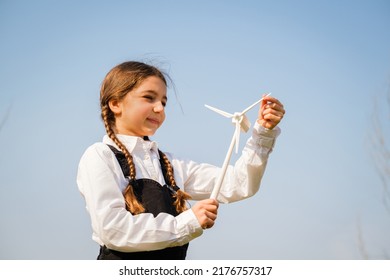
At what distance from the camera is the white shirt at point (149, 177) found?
266 cm

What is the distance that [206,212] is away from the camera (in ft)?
8.81

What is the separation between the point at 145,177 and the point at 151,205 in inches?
8.6

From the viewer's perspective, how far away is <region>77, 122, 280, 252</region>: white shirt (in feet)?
8.73

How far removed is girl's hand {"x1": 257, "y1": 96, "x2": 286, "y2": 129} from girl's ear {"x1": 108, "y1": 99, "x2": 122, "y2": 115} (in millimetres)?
887

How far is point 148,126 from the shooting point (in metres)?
3.23

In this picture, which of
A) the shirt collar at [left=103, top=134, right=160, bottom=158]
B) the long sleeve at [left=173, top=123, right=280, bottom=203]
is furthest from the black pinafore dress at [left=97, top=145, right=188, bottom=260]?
the long sleeve at [left=173, top=123, right=280, bottom=203]

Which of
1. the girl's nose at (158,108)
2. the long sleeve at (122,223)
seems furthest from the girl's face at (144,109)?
the long sleeve at (122,223)

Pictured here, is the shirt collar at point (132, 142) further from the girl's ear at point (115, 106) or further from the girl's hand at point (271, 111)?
the girl's hand at point (271, 111)

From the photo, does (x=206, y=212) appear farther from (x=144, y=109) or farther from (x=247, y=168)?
(x=144, y=109)

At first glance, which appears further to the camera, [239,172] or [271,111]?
[239,172]

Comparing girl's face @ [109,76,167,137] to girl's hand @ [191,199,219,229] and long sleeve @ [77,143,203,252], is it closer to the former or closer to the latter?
long sleeve @ [77,143,203,252]

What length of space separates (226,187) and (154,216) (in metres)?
0.64

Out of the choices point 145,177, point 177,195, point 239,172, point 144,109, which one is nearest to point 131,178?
point 145,177

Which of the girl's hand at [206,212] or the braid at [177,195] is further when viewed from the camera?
the braid at [177,195]
